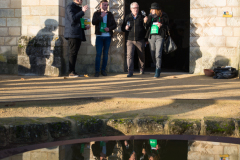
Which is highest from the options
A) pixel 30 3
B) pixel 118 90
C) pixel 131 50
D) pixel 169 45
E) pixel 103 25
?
pixel 30 3

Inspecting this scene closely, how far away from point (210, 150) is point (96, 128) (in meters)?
1.29

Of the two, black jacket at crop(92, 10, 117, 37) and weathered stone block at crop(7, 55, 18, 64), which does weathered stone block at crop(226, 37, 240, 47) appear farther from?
weathered stone block at crop(7, 55, 18, 64)

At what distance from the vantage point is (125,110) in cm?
379

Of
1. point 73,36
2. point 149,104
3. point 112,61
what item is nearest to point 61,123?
point 149,104

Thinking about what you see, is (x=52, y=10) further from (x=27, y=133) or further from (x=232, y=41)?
(x=27, y=133)

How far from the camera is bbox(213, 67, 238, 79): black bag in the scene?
23.7ft

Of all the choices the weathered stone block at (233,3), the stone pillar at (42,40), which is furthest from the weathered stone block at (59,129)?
the weathered stone block at (233,3)

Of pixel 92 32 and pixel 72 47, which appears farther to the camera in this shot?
pixel 92 32

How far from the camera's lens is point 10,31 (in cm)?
852

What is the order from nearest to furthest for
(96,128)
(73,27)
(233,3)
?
1. (96,128)
2. (73,27)
3. (233,3)

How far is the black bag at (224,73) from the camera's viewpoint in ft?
23.7

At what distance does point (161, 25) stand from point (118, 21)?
5.28ft

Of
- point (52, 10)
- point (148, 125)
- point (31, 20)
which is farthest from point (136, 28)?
point (148, 125)

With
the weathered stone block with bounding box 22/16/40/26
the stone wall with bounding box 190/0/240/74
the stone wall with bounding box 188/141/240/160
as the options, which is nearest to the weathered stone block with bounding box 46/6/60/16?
the weathered stone block with bounding box 22/16/40/26
